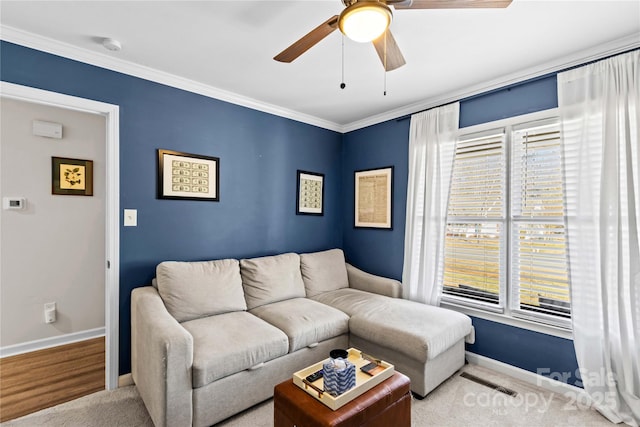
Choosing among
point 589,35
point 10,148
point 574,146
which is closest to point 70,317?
point 10,148

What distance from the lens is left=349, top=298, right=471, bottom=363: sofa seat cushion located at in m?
2.18

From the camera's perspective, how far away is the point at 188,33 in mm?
2023

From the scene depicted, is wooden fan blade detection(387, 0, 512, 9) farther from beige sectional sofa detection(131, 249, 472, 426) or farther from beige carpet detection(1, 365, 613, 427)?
beige carpet detection(1, 365, 613, 427)

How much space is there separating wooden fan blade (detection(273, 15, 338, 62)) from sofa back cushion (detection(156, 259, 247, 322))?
1728 millimetres

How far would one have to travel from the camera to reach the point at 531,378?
245cm

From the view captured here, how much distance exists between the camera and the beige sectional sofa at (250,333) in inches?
70.9

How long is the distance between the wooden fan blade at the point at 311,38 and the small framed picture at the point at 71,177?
2.67 meters

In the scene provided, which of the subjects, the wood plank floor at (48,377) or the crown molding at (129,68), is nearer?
the crown molding at (129,68)

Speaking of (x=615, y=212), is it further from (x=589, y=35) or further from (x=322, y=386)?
(x=322, y=386)

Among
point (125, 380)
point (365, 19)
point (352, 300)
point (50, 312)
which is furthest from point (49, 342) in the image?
point (365, 19)

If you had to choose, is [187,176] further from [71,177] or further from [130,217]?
[71,177]

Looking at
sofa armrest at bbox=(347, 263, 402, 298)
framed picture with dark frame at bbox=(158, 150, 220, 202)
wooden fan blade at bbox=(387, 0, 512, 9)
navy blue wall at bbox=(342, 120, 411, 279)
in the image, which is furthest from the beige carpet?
→ wooden fan blade at bbox=(387, 0, 512, 9)

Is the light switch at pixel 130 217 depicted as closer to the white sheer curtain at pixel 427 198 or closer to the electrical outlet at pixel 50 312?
the electrical outlet at pixel 50 312

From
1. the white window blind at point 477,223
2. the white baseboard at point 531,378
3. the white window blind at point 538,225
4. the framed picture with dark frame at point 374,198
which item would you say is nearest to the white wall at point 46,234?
the framed picture with dark frame at point 374,198
